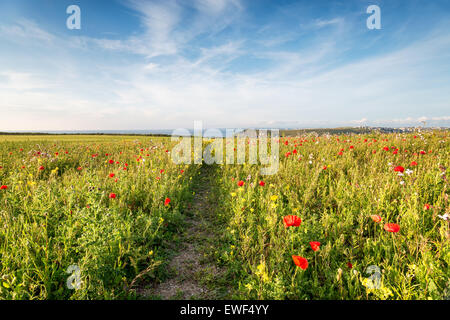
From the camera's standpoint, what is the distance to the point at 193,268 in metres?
2.84

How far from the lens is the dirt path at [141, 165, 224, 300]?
7.94 feet

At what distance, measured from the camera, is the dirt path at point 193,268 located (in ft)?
7.94

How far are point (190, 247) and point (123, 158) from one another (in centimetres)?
632

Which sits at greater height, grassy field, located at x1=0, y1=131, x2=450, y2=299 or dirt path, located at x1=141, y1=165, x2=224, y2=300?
grassy field, located at x1=0, y1=131, x2=450, y2=299

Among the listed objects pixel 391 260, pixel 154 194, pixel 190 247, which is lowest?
pixel 190 247

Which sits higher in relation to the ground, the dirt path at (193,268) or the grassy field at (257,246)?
the grassy field at (257,246)

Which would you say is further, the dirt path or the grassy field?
the dirt path

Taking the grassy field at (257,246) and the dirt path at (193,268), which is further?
the dirt path at (193,268)

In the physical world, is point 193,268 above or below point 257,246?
below
